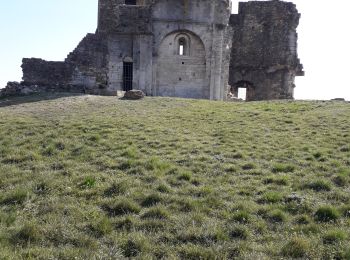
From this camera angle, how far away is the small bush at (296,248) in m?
7.30

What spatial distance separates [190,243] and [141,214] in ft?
4.84

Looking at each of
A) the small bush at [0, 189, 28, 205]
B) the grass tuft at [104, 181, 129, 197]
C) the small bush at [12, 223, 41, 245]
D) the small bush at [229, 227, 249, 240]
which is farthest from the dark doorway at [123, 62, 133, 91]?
the small bush at [229, 227, 249, 240]

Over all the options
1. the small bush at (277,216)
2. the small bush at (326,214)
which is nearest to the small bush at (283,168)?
the small bush at (326,214)

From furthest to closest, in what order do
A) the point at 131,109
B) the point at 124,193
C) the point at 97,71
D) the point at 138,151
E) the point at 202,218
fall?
the point at 97,71, the point at 131,109, the point at 138,151, the point at 124,193, the point at 202,218

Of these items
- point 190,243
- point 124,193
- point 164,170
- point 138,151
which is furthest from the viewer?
point 138,151

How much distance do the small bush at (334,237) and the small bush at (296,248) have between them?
46 centimetres

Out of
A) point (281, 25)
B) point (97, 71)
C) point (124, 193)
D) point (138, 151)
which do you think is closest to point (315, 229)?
point (124, 193)

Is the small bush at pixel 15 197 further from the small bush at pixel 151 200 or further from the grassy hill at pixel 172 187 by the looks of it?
the small bush at pixel 151 200

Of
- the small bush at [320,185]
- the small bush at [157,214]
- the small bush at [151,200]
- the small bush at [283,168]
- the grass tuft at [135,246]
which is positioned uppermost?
the small bush at [283,168]

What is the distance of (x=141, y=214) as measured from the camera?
8797 mm

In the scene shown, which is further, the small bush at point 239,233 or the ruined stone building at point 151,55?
the ruined stone building at point 151,55

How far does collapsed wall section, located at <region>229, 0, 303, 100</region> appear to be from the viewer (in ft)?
117

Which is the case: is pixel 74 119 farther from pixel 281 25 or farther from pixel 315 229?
pixel 281 25

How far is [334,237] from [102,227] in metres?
3.90
